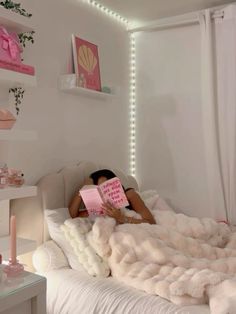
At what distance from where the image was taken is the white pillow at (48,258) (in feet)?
6.57

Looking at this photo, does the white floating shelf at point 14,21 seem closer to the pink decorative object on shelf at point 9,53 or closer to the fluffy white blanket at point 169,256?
the pink decorative object on shelf at point 9,53

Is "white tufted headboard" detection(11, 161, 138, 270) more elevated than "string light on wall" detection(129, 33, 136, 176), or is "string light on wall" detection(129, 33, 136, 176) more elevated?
"string light on wall" detection(129, 33, 136, 176)

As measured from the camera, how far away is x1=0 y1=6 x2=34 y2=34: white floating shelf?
1786 mm

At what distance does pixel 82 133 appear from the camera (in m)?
2.73

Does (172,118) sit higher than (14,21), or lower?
lower

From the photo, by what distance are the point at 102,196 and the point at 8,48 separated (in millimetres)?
1084

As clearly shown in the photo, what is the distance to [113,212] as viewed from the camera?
2.22m

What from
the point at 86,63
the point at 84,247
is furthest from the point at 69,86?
the point at 84,247

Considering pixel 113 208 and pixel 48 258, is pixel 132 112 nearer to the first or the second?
pixel 113 208

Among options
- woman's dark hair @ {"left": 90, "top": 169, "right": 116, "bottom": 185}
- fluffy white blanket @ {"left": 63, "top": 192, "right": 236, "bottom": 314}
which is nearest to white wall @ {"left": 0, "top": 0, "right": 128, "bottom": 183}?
woman's dark hair @ {"left": 90, "top": 169, "right": 116, "bottom": 185}

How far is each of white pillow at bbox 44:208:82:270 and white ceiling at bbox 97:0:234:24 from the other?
1783 mm

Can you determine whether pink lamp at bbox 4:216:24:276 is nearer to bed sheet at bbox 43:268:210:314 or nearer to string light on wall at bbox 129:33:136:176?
bed sheet at bbox 43:268:210:314

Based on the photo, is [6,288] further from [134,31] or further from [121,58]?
[134,31]

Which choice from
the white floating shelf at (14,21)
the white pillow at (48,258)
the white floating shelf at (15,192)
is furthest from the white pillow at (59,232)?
the white floating shelf at (14,21)
